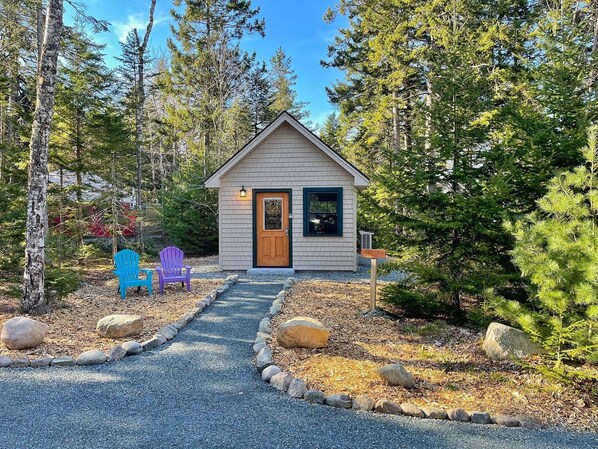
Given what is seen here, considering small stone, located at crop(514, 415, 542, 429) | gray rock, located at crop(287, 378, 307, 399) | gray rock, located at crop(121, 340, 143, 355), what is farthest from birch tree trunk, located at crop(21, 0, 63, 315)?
small stone, located at crop(514, 415, 542, 429)

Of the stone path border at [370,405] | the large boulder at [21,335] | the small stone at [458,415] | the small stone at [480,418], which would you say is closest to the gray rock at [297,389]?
the stone path border at [370,405]

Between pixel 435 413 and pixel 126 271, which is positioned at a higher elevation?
pixel 126 271

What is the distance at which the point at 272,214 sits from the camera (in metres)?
10.1

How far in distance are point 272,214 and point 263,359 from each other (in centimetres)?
648

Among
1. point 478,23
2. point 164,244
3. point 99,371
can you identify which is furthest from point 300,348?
point 478,23

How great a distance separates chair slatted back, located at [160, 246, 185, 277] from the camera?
24.3 feet

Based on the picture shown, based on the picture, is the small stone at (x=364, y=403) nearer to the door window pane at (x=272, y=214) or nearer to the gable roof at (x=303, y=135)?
the gable roof at (x=303, y=135)

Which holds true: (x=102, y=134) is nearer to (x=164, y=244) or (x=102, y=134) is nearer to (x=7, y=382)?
(x=164, y=244)

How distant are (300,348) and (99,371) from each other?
7.25 feet

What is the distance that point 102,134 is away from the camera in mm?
11305

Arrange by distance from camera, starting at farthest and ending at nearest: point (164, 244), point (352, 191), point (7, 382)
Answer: point (164, 244) → point (352, 191) → point (7, 382)

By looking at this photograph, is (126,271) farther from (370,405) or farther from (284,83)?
(284,83)

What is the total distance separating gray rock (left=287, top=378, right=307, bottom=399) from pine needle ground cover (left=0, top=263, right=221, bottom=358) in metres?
2.35

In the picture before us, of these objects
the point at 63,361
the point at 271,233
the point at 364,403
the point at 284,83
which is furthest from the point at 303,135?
the point at 284,83
